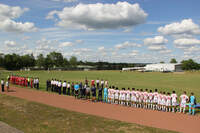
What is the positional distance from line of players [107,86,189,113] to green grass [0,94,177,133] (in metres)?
4.40

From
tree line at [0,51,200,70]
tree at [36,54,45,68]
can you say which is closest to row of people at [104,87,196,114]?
tree line at [0,51,200,70]

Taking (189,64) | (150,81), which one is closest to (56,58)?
(189,64)

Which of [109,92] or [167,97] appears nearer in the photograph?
[167,97]

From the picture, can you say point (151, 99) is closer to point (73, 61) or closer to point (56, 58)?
point (56, 58)

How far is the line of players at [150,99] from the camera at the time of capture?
44.4 ft

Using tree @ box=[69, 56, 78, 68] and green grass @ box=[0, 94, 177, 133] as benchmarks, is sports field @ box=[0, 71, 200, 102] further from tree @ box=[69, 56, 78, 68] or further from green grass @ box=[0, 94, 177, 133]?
→ tree @ box=[69, 56, 78, 68]

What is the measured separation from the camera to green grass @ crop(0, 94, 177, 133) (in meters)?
9.69

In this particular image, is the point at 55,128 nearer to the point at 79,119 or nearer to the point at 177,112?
the point at 79,119

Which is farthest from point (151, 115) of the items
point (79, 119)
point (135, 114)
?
point (79, 119)

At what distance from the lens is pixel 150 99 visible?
47.2ft

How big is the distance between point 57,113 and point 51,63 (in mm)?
132557

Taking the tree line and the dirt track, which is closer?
the dirt track

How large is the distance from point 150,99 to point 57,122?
7.30 metres

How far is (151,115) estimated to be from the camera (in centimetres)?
1262
